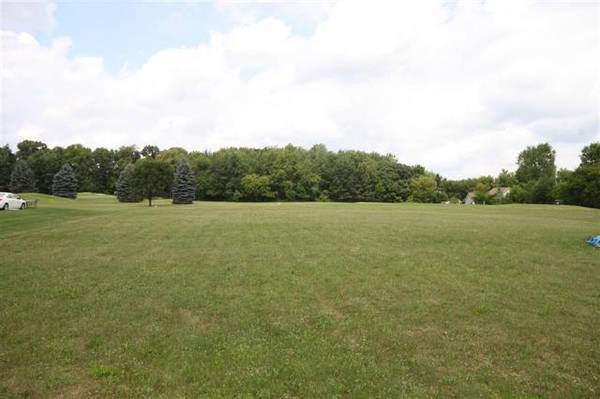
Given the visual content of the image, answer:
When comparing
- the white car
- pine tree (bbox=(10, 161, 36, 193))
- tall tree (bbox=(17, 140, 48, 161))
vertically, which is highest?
tall tree (bbox=(17, 140, 48, 161))

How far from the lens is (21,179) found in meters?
84.8

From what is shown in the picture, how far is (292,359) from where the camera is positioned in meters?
6.69

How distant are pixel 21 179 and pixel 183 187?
46.3 meters

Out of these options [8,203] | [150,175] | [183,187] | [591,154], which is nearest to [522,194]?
[591,154]

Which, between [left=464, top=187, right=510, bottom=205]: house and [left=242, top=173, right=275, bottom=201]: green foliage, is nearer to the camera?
[left=242, top=173, right=275, bottom=201]: green foliage

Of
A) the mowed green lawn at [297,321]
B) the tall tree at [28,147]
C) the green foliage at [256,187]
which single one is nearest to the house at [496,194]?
the green foliage at [256,187]

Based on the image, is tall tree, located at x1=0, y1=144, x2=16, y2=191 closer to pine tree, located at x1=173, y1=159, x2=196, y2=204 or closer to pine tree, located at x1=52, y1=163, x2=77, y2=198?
pine tree, located at x1=52, y1=163, x2=77, y2=198

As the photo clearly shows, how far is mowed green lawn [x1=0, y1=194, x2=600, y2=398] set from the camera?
5.98 metres

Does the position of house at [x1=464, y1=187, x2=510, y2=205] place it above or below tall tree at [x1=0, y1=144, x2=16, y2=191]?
below

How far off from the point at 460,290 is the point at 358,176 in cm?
8878

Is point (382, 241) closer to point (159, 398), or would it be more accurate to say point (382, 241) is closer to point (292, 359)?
point (292, 359)

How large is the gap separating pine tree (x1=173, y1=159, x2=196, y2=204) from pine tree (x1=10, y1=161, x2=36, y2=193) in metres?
43.4

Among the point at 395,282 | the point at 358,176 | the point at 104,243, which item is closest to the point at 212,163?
the point at 358,176

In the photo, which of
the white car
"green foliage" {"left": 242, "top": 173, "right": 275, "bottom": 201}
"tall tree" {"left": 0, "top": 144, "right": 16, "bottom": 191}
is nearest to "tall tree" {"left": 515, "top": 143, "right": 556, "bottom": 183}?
"green foliage" {"left": 242, "top": 173, "right": 275, "bottom": 201}
